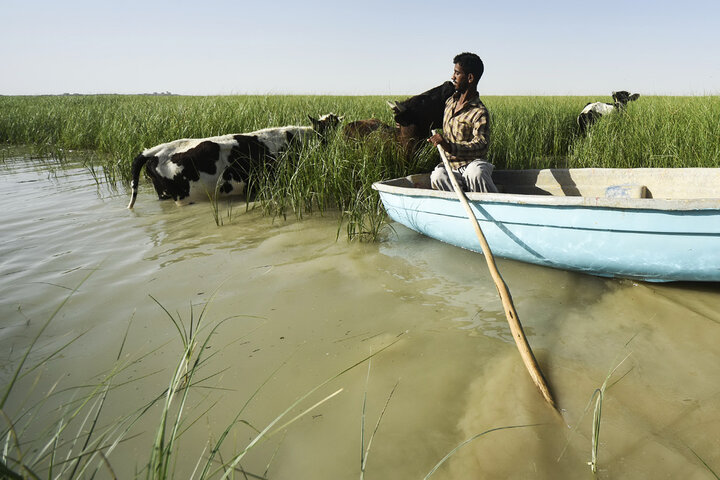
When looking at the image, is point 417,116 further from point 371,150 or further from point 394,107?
point 371,150

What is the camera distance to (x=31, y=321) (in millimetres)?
2695

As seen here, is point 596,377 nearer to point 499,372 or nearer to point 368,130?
point 499,372

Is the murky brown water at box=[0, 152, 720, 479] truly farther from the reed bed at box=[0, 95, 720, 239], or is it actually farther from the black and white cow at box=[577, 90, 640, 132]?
the black and white cow at box=[577, 90, 640, 132]

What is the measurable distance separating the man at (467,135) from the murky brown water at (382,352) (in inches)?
23.7

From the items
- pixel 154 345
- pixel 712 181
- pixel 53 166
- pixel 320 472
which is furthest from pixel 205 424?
pixel 53 166

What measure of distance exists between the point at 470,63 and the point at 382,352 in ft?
8.51

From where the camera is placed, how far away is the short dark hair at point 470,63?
12.3ft

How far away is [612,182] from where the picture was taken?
419cm

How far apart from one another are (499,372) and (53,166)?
→ 8905mm

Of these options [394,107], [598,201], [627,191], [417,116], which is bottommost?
[627,191]

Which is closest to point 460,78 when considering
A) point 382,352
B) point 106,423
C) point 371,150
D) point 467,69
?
point 467,69

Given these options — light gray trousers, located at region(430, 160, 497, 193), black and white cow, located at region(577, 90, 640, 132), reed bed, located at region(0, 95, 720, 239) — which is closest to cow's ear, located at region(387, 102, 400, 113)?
reed bed, located at region(0, 95, 720, 239)

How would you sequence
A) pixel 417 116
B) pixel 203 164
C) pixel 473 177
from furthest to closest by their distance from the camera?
1. pixel 203 164
2. pixel 417 116
3. pixel 473 177

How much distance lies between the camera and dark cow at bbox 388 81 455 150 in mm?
4859
